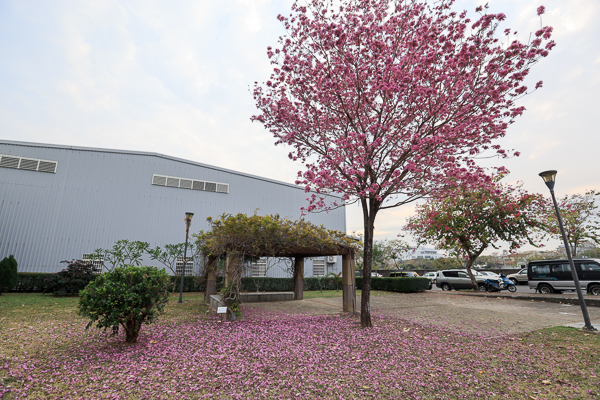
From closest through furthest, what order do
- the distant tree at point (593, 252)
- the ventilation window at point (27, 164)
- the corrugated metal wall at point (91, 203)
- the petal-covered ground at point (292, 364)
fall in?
the petal-covered ground at point (292, 364) → the corrugated metal wall at point (91, 203) → the ventilation window at point (27, 164) → the distant tree at point (593, 252)

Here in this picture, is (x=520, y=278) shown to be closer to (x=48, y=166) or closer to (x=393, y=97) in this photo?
(x=393, y=97)

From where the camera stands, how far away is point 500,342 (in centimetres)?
591

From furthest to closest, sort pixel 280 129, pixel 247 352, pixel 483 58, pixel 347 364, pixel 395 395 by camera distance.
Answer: pixel 280 129 → pixel 483 58 → pixel 247 352 → pixel 347 364 → pixel 395 395

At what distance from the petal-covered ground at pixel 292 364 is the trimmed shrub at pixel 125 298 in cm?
51

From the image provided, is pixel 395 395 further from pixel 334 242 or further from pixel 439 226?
pixel 439 226

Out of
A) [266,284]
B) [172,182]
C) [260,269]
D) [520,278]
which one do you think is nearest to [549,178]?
[266,284]

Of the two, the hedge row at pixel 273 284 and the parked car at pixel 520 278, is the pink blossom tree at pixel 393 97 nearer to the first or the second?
the hedge row at pixel 273 284

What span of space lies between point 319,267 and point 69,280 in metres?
15.3

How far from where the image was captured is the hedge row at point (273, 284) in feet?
45.5

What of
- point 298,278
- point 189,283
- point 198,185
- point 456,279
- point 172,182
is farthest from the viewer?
point 456,279

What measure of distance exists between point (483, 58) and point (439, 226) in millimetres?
11661

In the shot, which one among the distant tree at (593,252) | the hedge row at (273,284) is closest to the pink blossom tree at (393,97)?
the hedge row at (273,284)

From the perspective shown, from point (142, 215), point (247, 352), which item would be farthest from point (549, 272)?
point (142, 215)

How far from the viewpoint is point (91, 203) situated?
51.5 ft
